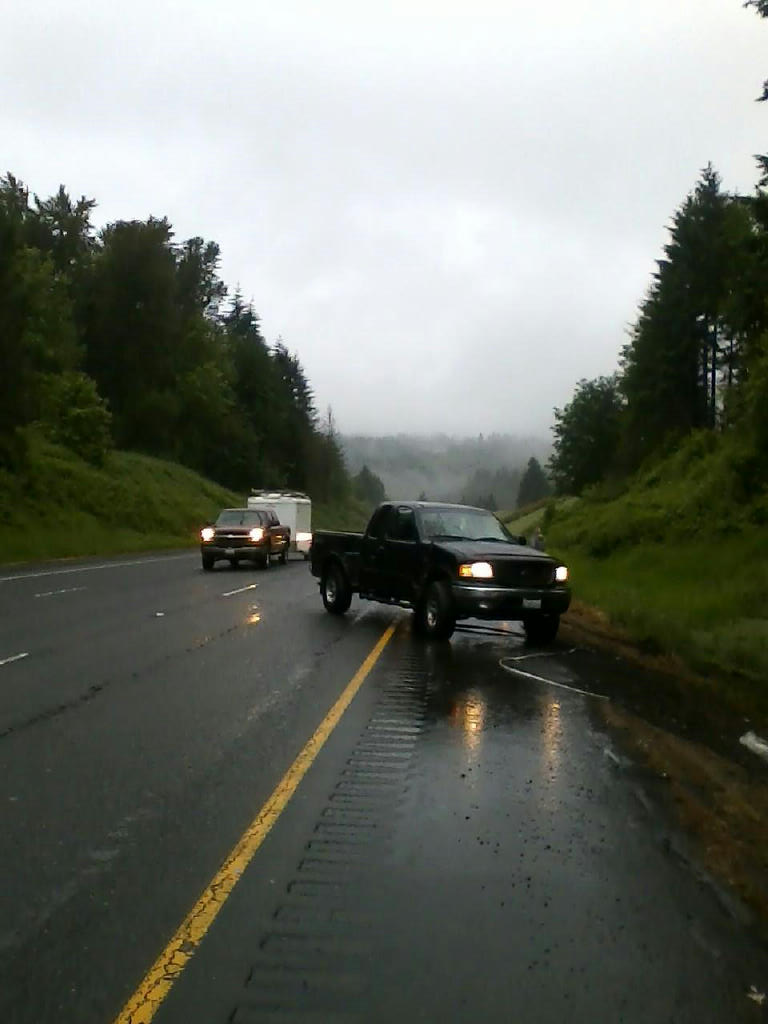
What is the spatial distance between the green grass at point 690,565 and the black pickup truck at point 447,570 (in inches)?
66.1

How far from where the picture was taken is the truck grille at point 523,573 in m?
15.5

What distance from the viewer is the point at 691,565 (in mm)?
24156

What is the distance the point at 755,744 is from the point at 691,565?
593 inches

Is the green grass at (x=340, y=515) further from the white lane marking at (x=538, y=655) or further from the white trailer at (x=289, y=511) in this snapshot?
the white lane marking at (x=538, y=655)

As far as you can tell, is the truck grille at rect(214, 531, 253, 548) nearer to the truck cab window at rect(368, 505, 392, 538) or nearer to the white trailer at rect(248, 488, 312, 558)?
the white trailer at rect(248, 488, 312, 558)

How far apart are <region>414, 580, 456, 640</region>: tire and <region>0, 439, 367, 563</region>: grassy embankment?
2270cm

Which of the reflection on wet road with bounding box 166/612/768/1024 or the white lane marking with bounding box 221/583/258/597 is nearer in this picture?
the reflection on wet road with bounding box 166/612/768/1024

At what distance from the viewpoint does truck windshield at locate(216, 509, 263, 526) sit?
3425cm

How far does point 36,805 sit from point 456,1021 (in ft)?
12.3

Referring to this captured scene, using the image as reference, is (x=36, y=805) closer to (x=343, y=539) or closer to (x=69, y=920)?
(x=69, y=920)

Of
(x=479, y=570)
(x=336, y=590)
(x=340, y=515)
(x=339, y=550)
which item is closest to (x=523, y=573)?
(x=479, y=570)

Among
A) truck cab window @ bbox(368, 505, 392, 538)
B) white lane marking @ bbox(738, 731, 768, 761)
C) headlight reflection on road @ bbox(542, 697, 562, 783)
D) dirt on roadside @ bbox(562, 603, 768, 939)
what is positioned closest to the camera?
dirt on roadside @ bbox(562, 603, 768, 939)

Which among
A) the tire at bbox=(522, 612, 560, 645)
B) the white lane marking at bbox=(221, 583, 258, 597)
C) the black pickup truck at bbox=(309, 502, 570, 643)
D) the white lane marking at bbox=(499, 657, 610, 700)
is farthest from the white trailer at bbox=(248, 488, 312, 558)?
the white lane marking at bbox=(499, 657, 610, 700)

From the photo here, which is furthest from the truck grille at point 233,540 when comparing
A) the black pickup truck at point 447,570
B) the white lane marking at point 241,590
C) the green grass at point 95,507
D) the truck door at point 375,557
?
the truck door at point 375,557
